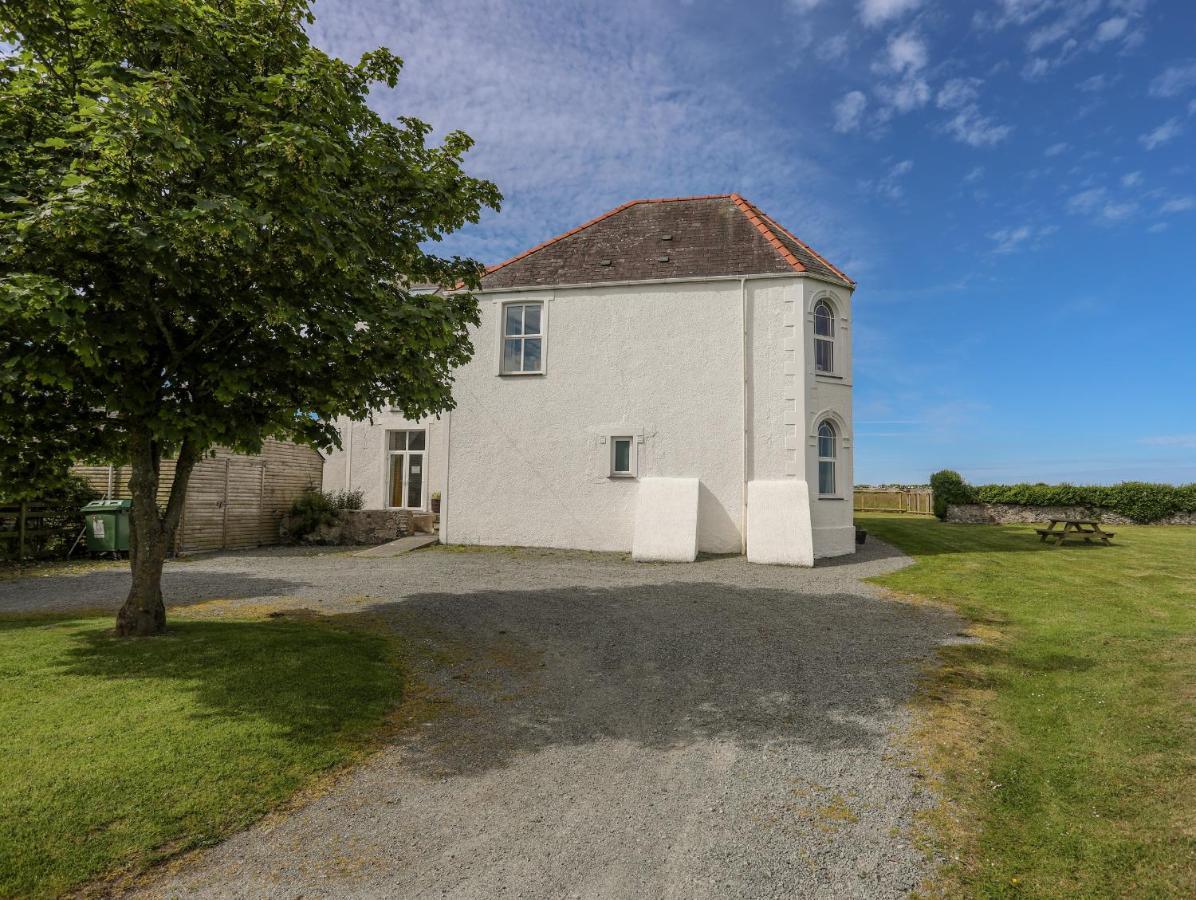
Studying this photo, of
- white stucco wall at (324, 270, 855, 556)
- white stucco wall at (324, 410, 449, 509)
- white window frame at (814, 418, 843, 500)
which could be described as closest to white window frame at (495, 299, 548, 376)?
white stucco wall at (324, 270, 855, 556)

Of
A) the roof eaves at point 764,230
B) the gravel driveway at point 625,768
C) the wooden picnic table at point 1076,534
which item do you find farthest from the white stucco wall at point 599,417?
the wooden picnic table at point 1076,534

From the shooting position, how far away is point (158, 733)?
206 inches

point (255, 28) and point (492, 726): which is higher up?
point (255, 28)

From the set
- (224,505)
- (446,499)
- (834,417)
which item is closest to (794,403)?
(834,417)

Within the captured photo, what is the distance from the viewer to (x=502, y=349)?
1911 centimetres

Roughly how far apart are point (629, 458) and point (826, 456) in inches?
211

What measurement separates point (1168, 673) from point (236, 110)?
1187cm

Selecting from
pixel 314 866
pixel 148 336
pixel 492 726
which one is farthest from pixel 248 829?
pixel 148 336

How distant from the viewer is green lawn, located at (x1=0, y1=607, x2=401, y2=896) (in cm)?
393

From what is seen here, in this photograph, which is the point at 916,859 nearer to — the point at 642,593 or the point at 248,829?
the point at 248,829

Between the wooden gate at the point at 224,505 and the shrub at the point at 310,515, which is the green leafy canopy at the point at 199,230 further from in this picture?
the shrub at the point at 310,515

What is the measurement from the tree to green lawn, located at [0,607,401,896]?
4.57ft

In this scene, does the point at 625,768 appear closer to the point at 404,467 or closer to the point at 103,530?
the point at 103,530

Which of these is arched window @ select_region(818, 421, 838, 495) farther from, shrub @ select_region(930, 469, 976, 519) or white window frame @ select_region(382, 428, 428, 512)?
shrub @ select_region(930, 469, 976, 519)
